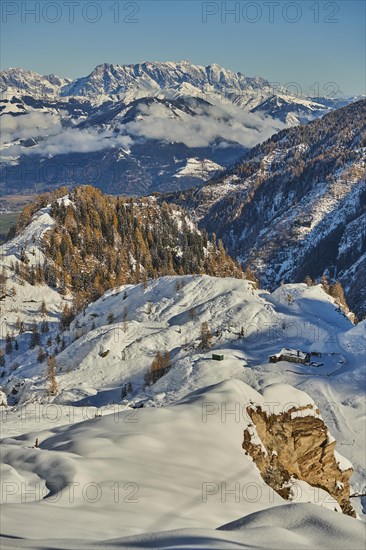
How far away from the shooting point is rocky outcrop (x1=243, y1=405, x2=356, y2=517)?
26766mm

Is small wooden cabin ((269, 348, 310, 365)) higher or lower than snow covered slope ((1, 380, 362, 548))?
higher

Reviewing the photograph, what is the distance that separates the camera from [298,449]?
3047 centimetres

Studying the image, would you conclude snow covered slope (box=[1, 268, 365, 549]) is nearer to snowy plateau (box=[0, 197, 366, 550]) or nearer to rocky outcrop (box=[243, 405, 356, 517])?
snowy plateau (box=[0, 197, 366, 550])

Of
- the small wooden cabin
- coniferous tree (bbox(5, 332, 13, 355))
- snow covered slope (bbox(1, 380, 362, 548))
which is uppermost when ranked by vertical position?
coniferous tree (bbox(5, 332, 13, 355))

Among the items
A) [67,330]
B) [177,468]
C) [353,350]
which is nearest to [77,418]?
[177,468]

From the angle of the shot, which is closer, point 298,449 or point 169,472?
point 169,472

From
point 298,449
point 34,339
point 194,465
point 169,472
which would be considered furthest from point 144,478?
point 34,339

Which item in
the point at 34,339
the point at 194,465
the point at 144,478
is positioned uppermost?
the point at 34,339

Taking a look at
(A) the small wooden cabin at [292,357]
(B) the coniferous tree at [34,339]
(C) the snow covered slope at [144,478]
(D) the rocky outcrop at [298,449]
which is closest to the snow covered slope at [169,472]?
(C) the snow covered slope at [144,478]

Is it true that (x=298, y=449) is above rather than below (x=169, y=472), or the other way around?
above

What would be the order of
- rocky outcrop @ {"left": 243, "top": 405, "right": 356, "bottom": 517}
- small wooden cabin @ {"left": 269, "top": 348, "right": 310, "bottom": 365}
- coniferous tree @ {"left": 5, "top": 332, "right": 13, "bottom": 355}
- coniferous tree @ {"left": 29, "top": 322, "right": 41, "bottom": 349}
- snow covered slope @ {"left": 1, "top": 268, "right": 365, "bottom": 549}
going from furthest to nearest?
coniferous tree @ {"left": 5, "top": 332, "right": 13, "bottom": 355}, coniferous tree @ {"left": 29, "top": 322, "right": 41, "bottom": 349}, small wooden cabin @ {"left": 269, "top": 348, "right": 310, "bottom": 365}, rocky outcrop @ {"left": 243, "top": 405, "right": 356, "bottom": 517}, snow covered slope @ {"left": 1, "top": 268, "right": 365, "bottom": 549}

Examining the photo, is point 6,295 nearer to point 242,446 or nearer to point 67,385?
point 67,385

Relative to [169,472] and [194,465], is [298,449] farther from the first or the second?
[169,472]

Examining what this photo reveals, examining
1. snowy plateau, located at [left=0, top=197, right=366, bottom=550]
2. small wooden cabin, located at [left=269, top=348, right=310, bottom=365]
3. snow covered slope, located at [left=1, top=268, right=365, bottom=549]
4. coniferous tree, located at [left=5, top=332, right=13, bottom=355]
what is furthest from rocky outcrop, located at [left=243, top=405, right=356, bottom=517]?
coniferous tree, located at [left=5, top=332, right=13, bottom=355]
